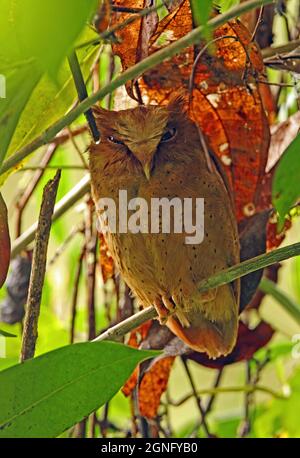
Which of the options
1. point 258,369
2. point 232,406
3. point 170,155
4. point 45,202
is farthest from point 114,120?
point 232,406

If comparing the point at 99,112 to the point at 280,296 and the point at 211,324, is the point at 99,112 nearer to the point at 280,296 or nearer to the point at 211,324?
the point at 211,324

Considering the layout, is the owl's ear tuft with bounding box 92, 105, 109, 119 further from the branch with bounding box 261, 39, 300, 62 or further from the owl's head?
the branch with bounding box 261, 39, 300, 62

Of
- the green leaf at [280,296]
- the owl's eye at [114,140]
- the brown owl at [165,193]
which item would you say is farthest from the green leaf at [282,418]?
the owl's eye at [114,140]

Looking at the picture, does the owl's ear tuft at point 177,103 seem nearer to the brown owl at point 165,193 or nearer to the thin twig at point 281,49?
the brown owl at point 165,193

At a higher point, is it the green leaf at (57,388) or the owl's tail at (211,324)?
the owl's tail at (211,324)

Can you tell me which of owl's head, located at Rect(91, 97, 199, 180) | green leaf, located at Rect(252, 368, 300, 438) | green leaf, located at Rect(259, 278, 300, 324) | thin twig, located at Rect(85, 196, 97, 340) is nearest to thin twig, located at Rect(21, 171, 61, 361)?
owl's head, located at Rect(91, 97, 199, 180)
